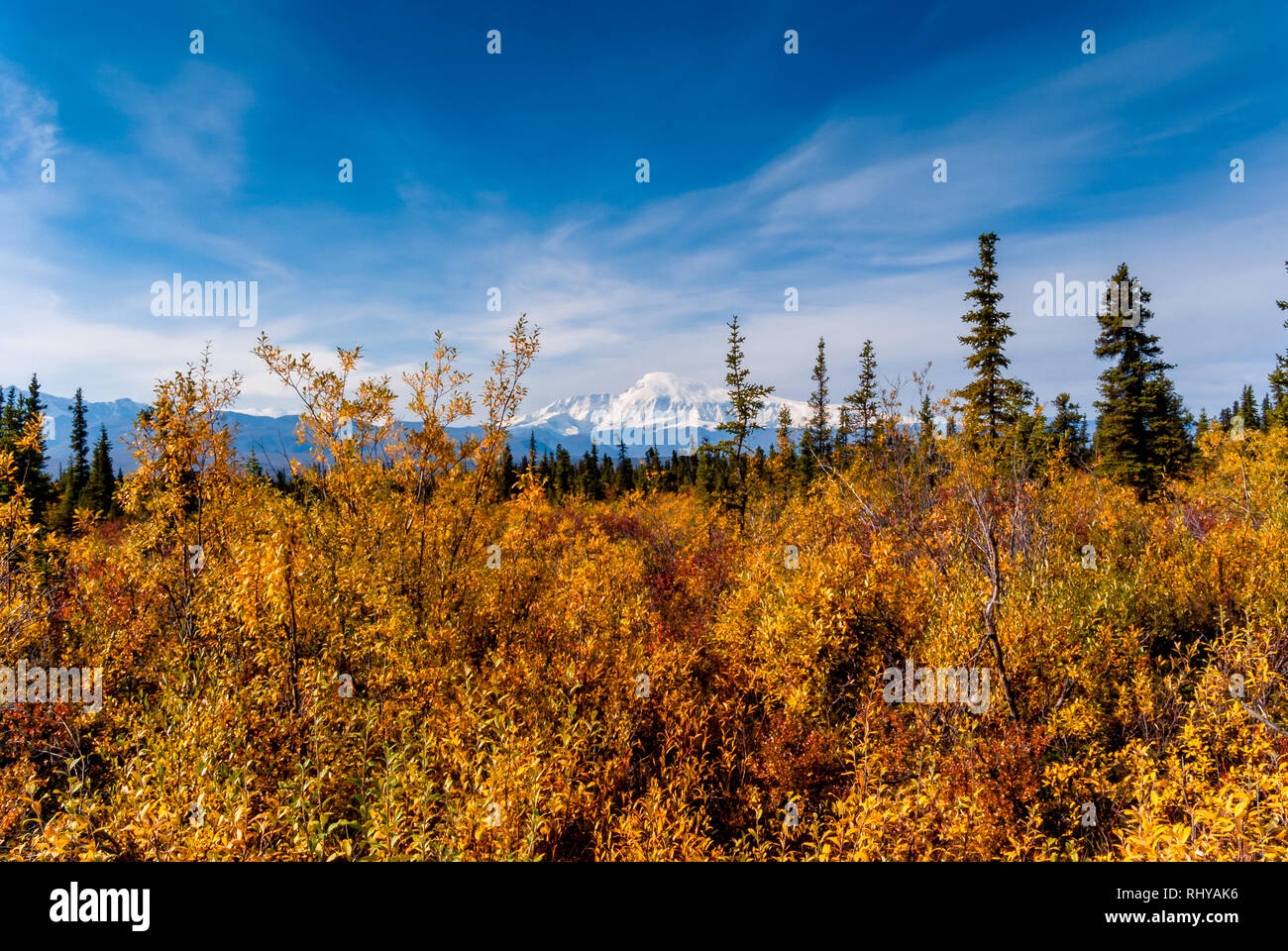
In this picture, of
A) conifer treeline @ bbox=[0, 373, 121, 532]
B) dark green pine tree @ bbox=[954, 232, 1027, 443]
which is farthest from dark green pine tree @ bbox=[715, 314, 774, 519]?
conifer treeline @ bbox=[0, 373, 121, 532]

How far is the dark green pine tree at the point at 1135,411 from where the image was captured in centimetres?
2831

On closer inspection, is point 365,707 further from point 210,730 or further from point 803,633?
point 803,633

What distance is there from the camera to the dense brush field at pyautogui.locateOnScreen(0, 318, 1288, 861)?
3953 mm

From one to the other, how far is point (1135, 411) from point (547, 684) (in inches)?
1489

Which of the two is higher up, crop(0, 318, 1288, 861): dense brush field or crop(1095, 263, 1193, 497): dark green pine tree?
crop(1095, 263, 1193, 497): dark green pine tree

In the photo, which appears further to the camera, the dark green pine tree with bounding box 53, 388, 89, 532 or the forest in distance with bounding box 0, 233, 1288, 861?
the dark green pine tree with bounding box 53, 388, 89, 532

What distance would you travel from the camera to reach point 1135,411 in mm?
28500

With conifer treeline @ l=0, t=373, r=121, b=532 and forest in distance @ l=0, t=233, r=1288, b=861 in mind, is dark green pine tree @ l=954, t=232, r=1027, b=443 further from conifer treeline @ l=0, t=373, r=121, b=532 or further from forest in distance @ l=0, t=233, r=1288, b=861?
conifer treeline @ l=0, t=373, r=121, b=532

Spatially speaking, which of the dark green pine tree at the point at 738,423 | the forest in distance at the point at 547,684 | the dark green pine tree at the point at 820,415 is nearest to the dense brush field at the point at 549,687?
the forest in distance at the point at 547,684

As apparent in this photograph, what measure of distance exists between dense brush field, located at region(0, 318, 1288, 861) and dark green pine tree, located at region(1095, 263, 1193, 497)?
25.5m

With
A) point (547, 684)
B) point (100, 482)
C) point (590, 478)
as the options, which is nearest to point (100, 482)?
point (100, 482)

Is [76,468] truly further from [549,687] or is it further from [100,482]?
[549,687]
